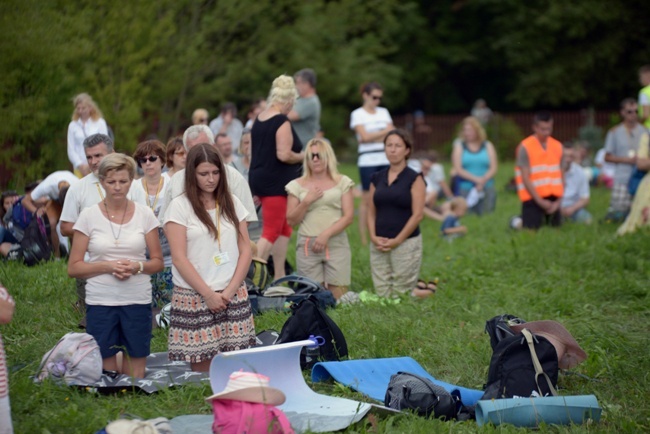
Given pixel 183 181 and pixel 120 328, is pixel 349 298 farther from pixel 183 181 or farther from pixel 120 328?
pixel 120 328

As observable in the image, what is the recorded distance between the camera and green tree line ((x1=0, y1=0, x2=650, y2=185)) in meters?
11.4

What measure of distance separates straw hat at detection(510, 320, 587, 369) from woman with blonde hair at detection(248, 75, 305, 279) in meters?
3.66

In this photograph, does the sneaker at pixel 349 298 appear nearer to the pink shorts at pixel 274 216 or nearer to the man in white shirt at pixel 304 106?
the pink shorts at pixel 274 216

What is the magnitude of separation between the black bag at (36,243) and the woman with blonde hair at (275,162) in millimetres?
2337

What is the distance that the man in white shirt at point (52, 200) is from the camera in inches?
399

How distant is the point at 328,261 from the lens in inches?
362

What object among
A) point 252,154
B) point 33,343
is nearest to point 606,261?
point 252,154

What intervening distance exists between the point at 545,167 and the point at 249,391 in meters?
8.90

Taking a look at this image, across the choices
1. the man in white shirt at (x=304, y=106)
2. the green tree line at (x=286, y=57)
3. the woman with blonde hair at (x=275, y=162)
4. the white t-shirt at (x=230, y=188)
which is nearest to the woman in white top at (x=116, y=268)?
the white t-shirt at (x=230, y=188)

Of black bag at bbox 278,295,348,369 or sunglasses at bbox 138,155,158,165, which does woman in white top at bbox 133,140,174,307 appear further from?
black bag at bbox 278,295,348,369

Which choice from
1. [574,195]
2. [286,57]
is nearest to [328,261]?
[574,195]

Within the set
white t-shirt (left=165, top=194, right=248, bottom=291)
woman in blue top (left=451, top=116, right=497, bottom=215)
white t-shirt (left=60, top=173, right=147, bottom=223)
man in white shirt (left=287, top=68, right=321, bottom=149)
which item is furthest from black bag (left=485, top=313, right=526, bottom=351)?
woman in blue top (left=451, top=116, right=497, bottom=215)

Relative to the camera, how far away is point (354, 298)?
29.9ft

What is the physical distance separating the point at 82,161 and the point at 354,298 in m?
4.04
